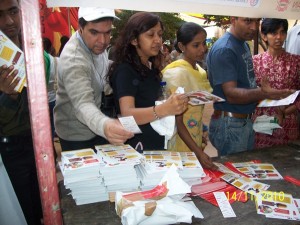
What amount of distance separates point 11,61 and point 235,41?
1.65 metres

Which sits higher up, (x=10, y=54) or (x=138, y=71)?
(x=10, y=54)

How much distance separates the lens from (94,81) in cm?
172

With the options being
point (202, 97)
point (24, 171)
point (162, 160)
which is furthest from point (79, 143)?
point (202, 97)

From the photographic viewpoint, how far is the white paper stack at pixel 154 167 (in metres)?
1.34

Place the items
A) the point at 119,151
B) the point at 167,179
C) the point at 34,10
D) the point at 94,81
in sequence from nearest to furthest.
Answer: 1. the point at 34,10
2. the point at 167,179
3. the point at 119,151
4. the point at 94,81

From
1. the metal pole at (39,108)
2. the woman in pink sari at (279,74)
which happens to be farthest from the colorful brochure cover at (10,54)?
the woman in pink sari at (279,74)

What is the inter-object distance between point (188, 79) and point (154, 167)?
2.83 feet

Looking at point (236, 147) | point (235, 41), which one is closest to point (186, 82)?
point (235, 41)

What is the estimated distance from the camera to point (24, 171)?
1649mm

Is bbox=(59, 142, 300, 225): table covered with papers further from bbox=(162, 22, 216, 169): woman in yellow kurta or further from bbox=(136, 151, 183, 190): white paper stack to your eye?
bbox=(162, 22, 216, 169): woman in yellow kurta

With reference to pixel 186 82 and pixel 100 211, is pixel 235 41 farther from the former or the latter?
pixel 100 211

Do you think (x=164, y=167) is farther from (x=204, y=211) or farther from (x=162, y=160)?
(x=204, y=211)

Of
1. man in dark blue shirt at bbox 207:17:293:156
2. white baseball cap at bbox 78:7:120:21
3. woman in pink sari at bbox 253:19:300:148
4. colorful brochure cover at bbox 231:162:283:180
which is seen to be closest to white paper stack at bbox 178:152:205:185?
colorful brochure cover at bbox 231:162:283:180

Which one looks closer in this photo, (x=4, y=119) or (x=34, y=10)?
(x=34, y=10)
